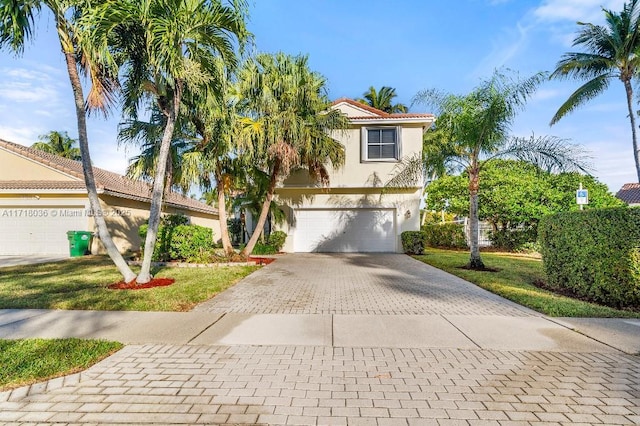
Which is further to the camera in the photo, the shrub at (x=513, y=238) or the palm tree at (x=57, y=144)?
the palm tree at (x=57, y=144)

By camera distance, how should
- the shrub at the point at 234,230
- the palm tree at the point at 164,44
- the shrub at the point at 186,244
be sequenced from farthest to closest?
the shrub at the point at 234,230 < the shrub at the point at 186,244 < the palm tree at the point at 164,44

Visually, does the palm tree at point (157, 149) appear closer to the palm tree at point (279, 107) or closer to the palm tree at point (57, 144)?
the palm tree at point (279, 107)

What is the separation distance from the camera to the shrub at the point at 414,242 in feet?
49.1

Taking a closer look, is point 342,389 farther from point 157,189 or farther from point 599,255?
point 157,189

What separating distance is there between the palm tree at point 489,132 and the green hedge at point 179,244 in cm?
879

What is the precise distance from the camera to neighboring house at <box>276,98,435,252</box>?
1540 centimetres

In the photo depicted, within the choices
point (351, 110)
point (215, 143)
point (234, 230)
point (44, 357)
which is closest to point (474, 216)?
point (351, 110)

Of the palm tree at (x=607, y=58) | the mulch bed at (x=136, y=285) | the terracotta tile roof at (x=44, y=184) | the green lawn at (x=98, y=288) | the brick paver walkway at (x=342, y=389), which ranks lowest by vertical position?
the brick paver walkway at (x=342, y=389)

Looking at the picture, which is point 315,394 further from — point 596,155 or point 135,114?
point 596,155

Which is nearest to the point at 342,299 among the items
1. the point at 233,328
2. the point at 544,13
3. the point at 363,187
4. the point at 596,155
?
the point at 233,328

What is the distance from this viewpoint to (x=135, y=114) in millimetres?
8734

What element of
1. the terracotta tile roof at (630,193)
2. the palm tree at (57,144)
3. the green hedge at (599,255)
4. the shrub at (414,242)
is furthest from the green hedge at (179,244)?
the terracotta tile roof at (630,193)

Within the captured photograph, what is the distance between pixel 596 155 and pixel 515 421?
31.7ft

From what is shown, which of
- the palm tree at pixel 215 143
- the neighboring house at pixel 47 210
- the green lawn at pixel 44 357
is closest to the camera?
the green lawn at pixel 44 357
